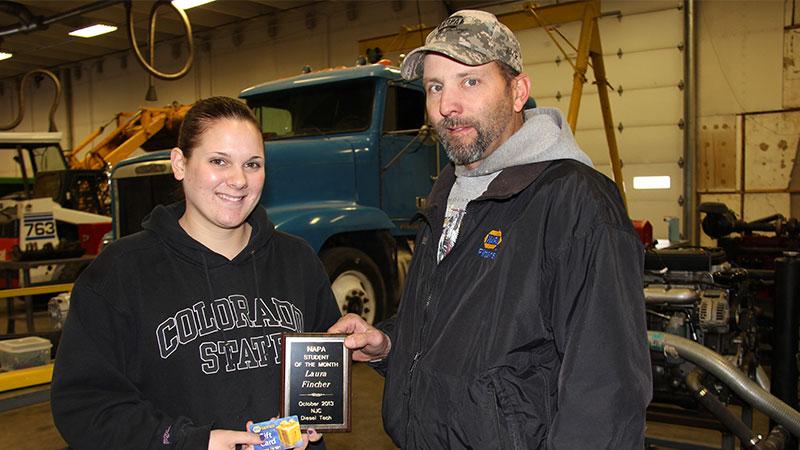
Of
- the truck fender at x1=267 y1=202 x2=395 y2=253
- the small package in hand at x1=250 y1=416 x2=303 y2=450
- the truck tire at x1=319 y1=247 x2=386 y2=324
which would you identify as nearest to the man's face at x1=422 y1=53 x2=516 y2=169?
the small package in hand at x1=250 y1=416 x2=303 y2=450

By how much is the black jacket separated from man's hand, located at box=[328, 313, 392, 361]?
11.6 inches

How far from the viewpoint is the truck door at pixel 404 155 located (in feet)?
20.1

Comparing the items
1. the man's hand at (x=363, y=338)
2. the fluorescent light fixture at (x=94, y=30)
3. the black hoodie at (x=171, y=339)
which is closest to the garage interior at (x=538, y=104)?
the fluorescent light fixture at (x=94, y=30)

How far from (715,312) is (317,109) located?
4088 millimetres

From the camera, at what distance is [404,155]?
20.9 ft

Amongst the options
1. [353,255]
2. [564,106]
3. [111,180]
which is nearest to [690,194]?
[564,106]

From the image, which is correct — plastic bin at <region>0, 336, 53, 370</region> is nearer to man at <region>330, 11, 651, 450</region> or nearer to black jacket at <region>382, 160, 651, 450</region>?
man at <region>330, 11, 651, 450</region>

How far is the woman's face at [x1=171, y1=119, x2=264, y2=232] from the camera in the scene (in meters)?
1.68

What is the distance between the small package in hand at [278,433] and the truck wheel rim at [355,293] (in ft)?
12.6

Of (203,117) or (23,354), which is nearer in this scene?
(203,117)

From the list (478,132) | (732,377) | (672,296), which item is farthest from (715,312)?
(478,132)

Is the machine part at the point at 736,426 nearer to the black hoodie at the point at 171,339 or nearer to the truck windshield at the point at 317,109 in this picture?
the black hoodie at the point at 171,339

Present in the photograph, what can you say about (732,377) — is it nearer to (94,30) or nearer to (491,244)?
(491,244)

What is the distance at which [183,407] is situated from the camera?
1.60 metres
